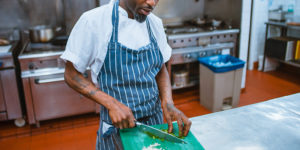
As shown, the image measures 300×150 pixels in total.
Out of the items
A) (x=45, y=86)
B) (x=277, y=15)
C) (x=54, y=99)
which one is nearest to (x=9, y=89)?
(x=45, y=86)

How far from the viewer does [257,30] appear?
16.7 ft

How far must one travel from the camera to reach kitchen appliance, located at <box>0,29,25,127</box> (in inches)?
112

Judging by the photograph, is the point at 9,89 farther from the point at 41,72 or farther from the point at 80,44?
the point at 80,44

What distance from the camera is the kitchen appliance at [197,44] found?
353 centimetres

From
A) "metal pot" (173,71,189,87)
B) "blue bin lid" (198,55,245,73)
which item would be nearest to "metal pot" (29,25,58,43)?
"metal pot" (173,71,189,87)

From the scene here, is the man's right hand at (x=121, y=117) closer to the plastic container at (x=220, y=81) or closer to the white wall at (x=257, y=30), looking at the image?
the plastic container at (x=220, y=81)

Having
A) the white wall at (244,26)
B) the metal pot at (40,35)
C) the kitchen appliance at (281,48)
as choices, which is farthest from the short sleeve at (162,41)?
the kitchen appliance at (281,48)

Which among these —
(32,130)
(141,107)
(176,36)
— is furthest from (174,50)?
(141,107)

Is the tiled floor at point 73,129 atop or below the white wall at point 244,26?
below

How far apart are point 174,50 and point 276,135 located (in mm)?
2324

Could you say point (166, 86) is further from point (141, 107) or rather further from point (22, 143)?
point (22, 143)

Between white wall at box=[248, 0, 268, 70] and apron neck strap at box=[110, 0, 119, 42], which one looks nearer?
apron neck strap at box=[110, 0, 119, 42]

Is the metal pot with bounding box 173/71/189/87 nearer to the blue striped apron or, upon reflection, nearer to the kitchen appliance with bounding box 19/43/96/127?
the kitchen appliance with bounding box 19/43/96/127

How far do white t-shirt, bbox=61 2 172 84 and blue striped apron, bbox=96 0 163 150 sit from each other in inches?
1.1
